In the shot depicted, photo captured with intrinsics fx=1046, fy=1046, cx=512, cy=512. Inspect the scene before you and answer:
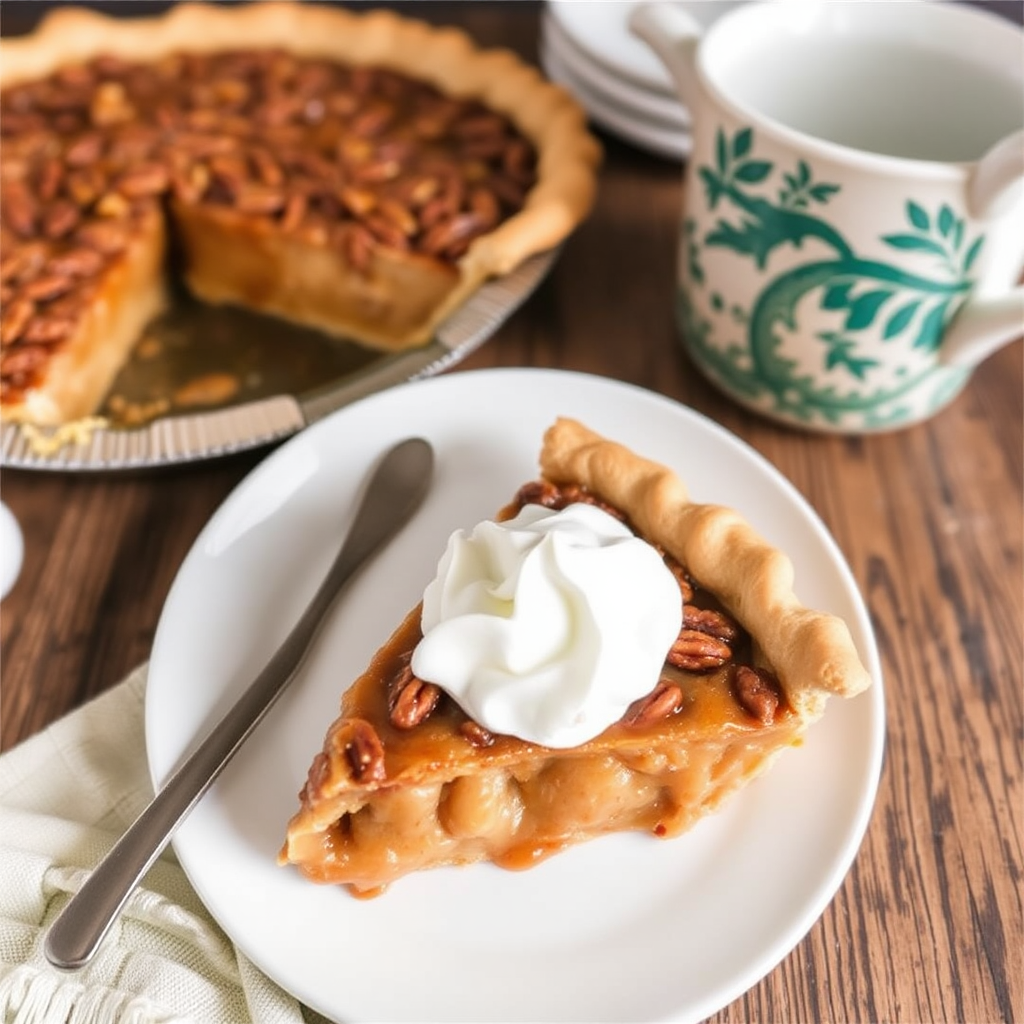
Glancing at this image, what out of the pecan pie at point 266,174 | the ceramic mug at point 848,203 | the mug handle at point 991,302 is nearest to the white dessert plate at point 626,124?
the pecan pie at point 266,174

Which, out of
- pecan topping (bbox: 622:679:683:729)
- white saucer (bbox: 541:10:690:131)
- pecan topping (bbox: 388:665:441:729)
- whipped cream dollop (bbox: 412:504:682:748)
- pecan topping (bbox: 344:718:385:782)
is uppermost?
white saucer (bbox: 541:10:690:131)

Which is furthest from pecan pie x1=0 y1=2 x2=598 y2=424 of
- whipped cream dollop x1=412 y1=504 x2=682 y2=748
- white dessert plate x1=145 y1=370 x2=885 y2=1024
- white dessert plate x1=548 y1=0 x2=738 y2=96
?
whipped cream dollop x1=412 y1=504 x2=682 y2=748

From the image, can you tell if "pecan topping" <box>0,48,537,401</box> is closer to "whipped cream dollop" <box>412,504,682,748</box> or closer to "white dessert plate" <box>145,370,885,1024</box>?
"white dessert plate" <box>145,370,885,1024</box>

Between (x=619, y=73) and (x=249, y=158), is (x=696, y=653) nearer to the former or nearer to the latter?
(x=619, y=73)

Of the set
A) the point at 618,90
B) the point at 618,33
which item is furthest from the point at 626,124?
the point at 618,33

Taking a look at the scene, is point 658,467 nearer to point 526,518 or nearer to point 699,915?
point 526,518

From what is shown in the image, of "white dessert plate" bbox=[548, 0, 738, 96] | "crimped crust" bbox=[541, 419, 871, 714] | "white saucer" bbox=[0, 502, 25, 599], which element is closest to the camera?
"crimped crust" bbox=[541, 419, 871, 714]
